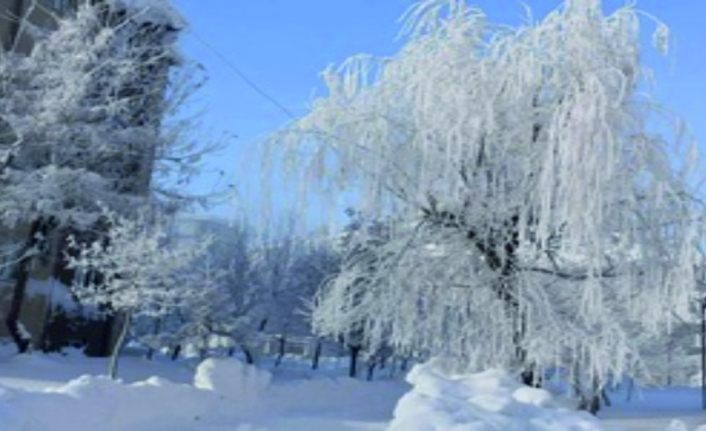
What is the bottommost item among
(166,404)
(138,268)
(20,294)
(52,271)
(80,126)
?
(166,404)

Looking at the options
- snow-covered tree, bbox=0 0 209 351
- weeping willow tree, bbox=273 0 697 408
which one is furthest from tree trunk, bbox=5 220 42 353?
weeping willow tree, bbox=273 0 697 408

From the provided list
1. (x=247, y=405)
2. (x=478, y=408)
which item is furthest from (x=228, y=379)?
(x=478, y=408)

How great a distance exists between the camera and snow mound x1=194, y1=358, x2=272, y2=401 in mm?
15125

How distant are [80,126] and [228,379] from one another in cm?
917

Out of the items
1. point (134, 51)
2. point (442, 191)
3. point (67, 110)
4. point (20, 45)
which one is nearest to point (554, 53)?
point (442, 191)

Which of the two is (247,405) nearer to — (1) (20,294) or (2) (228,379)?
(2) (228,379)

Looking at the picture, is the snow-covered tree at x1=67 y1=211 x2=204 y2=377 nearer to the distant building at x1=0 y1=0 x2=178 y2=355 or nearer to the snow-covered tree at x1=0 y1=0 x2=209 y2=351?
the snow-covered tree at x1=0 y1=0 x2=209 y2=351

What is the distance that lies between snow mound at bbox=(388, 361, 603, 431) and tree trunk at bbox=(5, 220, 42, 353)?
16984 millimetres

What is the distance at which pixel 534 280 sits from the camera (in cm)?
1251

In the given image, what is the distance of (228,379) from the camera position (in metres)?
15.4

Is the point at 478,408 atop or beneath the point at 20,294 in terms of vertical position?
beneath

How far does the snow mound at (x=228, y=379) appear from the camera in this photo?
15.1 meters

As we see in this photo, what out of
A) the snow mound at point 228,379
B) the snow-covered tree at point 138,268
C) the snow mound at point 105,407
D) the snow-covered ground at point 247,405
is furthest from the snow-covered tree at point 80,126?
the snow mound at point 105,407

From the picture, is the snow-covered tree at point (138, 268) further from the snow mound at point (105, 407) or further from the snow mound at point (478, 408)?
the snow mound at point (478, 408)
